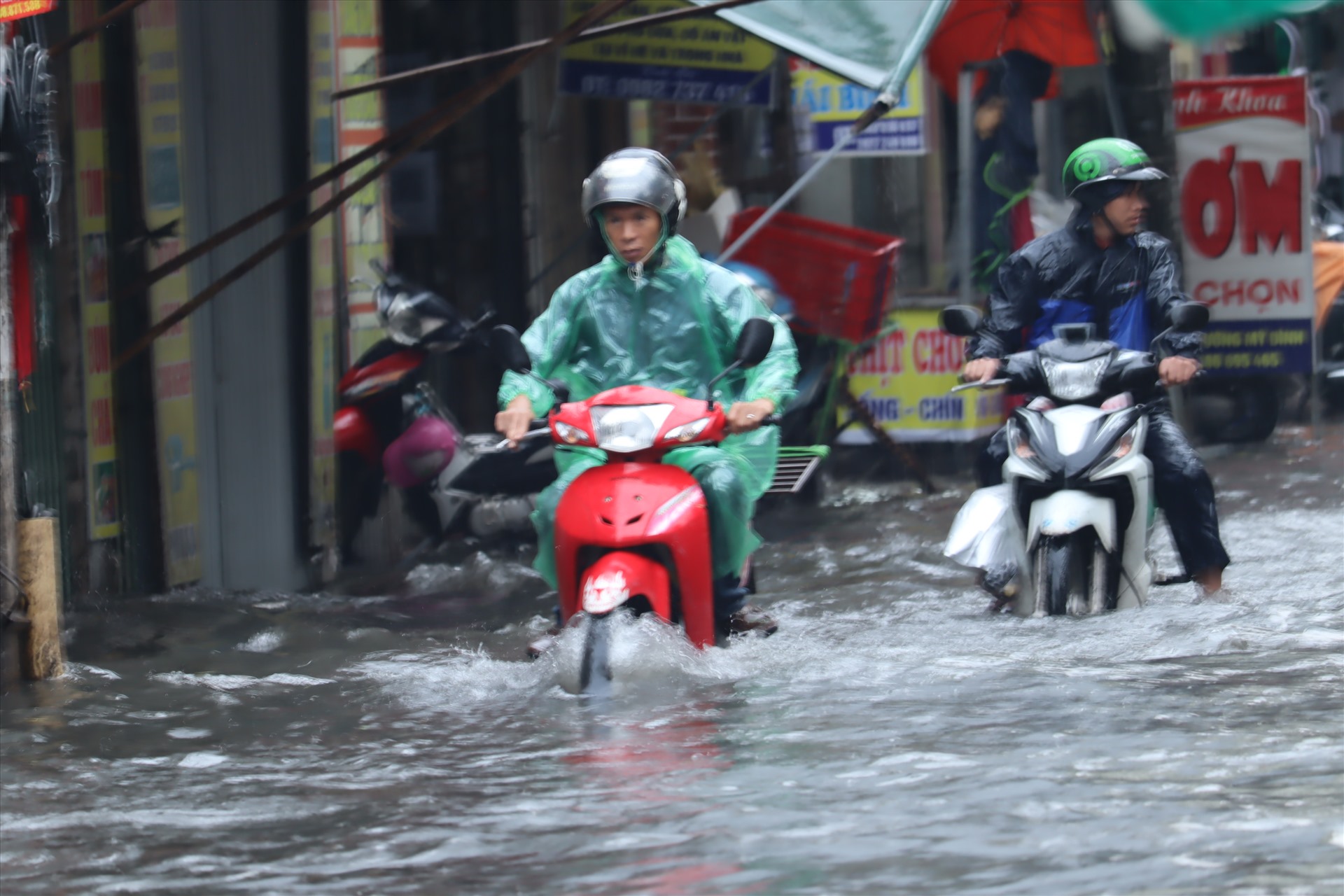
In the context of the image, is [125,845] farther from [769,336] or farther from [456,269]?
[456,269]

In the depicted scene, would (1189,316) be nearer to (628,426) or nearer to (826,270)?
(628,426)

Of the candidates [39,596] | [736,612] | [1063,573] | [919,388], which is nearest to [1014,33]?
[919,388]

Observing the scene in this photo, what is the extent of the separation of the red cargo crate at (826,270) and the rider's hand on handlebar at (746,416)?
490 cm

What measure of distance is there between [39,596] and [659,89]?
17.0 ft

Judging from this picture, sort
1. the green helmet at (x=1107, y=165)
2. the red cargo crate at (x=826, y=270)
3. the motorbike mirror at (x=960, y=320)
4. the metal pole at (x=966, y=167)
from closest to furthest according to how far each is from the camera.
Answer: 1. the motorbike mirror at (x=960, y=320)
2. the green helmet at (x=1107, y=165)
3. the red cargo crate at (x=826, y=270)
4. the metal pole at (x=966, y=167)

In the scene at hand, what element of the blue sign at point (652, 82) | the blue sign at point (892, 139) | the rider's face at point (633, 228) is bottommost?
the rider's face at point (633, 228)

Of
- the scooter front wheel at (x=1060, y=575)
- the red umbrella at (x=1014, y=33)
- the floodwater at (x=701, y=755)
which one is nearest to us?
the floodwater at (x=701, y=755)

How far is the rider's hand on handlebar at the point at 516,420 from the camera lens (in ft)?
20.6

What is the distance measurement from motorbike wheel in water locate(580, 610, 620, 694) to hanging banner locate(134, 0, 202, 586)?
9.41 feet

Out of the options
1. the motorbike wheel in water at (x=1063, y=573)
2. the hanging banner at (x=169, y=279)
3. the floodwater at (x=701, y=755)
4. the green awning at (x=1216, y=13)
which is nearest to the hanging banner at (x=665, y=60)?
the hanging banner at (x=169, y=279)

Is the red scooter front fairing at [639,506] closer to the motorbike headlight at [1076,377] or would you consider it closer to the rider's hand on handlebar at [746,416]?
the rider's hand on handlebar at [746,416]

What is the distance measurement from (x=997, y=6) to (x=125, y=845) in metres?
8.76

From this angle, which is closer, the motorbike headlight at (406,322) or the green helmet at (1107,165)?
the green helmet at (1107,165)

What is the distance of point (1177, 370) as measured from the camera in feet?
23.4
